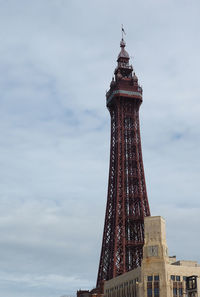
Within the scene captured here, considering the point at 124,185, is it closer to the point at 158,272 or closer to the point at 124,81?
the point at 124,81

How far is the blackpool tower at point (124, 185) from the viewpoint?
137m

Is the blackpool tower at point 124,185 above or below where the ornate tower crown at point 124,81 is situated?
below

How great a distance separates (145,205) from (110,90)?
38.1 metres

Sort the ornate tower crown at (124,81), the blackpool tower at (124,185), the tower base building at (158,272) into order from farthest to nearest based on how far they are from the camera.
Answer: the ornate tower crown at (124,81)
the blackpool tower at (124,185)
the tower base building at (158,272)

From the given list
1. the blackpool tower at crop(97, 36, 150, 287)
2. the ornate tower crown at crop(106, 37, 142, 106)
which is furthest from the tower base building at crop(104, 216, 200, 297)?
the ornate tower crown at crop(106, 37, 142, 106)

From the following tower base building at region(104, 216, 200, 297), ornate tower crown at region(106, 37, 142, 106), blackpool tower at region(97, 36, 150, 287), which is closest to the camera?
tower base building at region(104, 216, 200, 297)

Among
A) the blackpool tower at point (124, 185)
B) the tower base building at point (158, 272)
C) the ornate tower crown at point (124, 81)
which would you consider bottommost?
the tower base building at point (158, 272)

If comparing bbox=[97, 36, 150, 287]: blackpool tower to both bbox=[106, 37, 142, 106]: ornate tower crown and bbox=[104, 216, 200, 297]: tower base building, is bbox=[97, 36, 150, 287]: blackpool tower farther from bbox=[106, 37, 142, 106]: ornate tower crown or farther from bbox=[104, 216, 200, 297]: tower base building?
bbox=[104, 216, 200, 297]: tower base building

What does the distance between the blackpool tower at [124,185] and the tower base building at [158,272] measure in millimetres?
30831

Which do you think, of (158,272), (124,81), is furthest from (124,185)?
(158,272)

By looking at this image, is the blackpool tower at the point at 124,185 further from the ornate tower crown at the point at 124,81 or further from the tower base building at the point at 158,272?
the tower base building at the point at 158,272

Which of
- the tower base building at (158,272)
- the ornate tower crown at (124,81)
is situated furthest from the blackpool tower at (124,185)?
the tower base building at (158,272)

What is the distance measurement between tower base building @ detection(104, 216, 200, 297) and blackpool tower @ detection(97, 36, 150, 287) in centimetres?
3083

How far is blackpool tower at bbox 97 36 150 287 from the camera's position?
13688 cm
